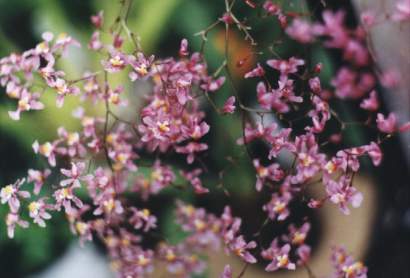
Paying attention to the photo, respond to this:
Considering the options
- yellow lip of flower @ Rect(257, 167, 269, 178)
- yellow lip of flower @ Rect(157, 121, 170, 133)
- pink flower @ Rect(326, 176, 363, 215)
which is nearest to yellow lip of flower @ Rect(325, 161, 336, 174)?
pink flower @ Rect(326, 176, 363, 215)

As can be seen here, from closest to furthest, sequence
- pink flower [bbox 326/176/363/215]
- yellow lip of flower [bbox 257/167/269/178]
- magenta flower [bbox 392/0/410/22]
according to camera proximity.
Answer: magenta flower [bbox 392/0/410/22] < pink flower [bbox 326/176/363/215] < yellow lip of flower [bbox 257/167/269/178]

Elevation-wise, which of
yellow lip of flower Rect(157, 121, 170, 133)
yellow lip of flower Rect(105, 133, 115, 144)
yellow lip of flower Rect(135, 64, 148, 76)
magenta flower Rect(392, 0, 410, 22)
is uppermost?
magenta flower Rect(392, 0, 410, 22)

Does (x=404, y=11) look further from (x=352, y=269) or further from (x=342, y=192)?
(x=352, y=269)

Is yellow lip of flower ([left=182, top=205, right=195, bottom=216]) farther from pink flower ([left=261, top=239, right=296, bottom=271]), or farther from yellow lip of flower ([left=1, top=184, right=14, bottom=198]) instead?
yellow lip of flower ([left=1, top=184, right=14, bottom=198])

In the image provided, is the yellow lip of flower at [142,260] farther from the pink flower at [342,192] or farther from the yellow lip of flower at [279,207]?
the pink flower at [342,192]

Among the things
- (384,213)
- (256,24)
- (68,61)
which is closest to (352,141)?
(384,213)

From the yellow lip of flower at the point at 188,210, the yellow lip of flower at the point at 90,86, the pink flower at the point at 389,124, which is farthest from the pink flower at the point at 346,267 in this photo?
the yellow lip of flower at the point at 90,86

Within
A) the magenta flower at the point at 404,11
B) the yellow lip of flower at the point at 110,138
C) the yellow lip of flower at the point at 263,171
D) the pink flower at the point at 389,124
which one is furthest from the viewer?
the yellow lip of flower at the point at 110,138

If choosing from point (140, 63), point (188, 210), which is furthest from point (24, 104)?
point (188, 210)

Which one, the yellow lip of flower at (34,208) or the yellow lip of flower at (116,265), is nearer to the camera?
the yellow lip of flower at (34,208)
